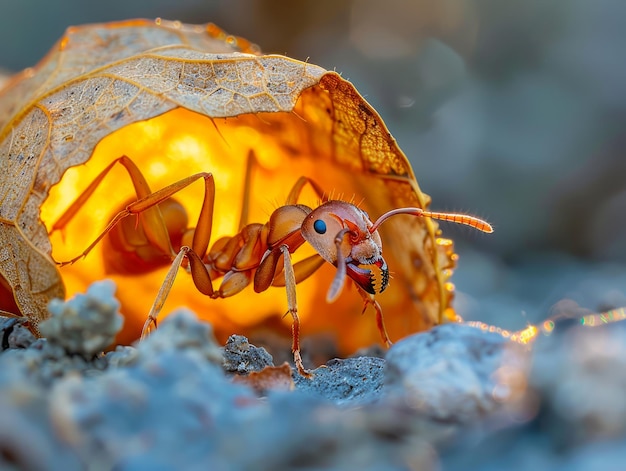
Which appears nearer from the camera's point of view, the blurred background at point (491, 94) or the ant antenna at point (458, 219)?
the ant antenna at point (458, 219)

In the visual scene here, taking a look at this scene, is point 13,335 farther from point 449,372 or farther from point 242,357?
point 449,372

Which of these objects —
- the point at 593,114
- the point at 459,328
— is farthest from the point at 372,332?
the point at 593,114

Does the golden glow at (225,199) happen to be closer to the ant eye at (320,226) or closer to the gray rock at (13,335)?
the ant eye at (320,226)

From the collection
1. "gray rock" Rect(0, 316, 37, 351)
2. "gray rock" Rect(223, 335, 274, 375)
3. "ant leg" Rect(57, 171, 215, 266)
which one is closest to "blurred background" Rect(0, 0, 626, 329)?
"ant leg" Rect(57, 171, 215, 266)

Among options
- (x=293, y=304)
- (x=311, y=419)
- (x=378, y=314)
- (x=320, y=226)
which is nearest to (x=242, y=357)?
(x=293, y=304)

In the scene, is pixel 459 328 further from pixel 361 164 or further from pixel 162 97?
pixel 361 164

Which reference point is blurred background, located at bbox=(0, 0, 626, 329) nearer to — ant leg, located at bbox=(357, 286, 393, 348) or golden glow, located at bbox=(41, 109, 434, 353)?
golden glow, located at bbox=(41, 109, 434, 353)

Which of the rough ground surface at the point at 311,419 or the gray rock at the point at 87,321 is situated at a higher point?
the gray rock at the point at 87,321

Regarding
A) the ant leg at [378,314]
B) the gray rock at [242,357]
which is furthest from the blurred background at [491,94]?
the gray rock at [242,357]
